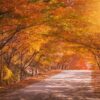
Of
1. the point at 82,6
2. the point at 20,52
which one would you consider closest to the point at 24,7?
the point at 82,6

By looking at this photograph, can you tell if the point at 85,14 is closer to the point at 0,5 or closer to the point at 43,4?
the point at 43,4

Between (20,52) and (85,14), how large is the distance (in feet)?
81.1

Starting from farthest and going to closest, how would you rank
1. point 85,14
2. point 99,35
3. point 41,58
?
point 41,58 → point 99,35 → point 85,14

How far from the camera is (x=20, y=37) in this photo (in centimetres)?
3125

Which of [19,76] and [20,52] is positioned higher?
[20,52]

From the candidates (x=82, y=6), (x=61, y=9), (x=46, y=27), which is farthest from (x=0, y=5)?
(x=46, y=27)

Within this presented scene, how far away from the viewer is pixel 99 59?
62.2 metres

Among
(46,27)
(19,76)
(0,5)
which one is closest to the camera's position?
(0,5)

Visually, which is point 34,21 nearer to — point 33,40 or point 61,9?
point 61,9

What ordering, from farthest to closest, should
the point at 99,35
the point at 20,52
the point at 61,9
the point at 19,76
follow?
1. the point at 19,76
2. the point at 20,52
3. the point at 99,35
4. the point at 61,9

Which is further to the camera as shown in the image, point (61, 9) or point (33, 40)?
point (33, 40)

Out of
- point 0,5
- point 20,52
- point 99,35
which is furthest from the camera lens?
A: point 20,52

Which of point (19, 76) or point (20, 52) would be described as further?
point (19, 76)

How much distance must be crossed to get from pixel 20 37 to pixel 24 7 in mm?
13294
